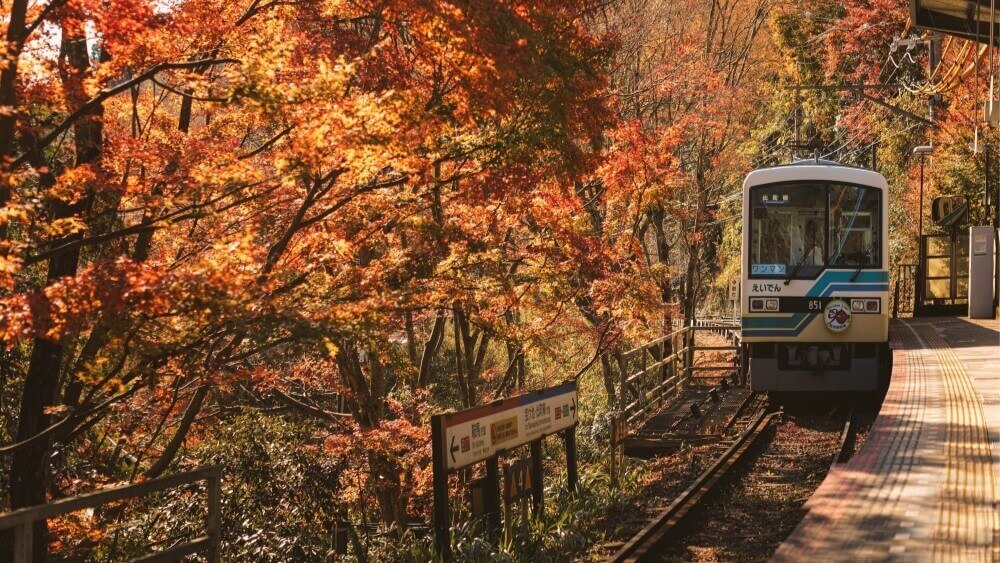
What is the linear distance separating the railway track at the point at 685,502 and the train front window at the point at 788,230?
2.36m

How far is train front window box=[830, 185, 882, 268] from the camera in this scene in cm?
1532

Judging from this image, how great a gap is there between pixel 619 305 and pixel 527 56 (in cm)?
850

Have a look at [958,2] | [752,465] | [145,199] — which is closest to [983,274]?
[958,2]

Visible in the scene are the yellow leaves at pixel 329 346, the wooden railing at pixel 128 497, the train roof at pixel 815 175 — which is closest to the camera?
the wooden railing at pixel 128 497

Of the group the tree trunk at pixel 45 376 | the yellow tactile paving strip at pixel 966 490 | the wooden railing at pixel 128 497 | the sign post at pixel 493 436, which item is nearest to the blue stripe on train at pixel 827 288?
the yellow tactile paving strip at pixel 966 490

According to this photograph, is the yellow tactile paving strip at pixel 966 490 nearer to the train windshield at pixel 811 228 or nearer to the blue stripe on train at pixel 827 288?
the blue stripe on train at pixel 827 288

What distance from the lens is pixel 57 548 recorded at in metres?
10.6

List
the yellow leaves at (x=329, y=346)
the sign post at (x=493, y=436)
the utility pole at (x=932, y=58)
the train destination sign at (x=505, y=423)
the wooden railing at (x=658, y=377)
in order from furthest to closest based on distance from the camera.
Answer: the utility pole at (x=932, y=58)
the wooden railing at (x=658, y=377)
the train destination sign at (x=505, y=423)
the sign post at (x=493, y=436)
the yellow leaves at (x=329, y=346)

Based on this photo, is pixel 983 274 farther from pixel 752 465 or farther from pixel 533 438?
pixel 533 438

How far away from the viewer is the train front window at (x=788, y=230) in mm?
15391

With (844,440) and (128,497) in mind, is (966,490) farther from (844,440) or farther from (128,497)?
(128,497)

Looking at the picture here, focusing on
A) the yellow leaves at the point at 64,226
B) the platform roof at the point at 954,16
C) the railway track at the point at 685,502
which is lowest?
the railway track at the point at 685,502

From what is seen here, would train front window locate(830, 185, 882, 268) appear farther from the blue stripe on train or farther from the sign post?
the sign post

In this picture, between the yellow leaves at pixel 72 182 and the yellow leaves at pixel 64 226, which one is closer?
the yellow leaves at pixel 72 182
